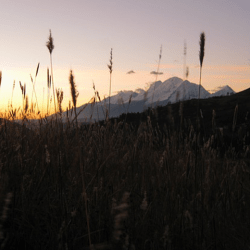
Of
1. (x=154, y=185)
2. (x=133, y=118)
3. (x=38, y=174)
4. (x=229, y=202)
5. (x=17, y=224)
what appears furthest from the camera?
(x=133, y=118)

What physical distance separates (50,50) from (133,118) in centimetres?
1435

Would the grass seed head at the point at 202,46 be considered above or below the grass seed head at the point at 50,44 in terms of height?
below

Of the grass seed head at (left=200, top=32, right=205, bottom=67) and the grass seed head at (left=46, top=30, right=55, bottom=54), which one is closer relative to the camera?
the grass seed head at (left=200, top=32, right=205, bottom=67)

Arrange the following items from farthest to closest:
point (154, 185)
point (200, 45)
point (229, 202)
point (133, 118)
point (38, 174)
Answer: point (133, 118), point (229, 202), point (154, 185), point (38, 174), point (200, 45)

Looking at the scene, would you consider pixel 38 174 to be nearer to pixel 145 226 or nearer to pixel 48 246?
pixel 48 246

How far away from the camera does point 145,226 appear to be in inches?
79.6

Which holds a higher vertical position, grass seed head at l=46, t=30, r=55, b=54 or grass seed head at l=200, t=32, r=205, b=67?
grass seed head at l=46, t=30, r=55, b=54

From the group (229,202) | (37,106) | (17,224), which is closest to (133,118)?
(37,106)

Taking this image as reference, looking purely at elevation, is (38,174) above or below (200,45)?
below

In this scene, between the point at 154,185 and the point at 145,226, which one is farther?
the point at 154,185

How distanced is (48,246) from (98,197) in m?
0.49

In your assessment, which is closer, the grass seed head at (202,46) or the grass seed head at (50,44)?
the grass seed head at (202,46)

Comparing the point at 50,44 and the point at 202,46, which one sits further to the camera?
the point at 50,44

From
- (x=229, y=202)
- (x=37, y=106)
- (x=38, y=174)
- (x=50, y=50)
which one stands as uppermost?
(x=50, y=50)
